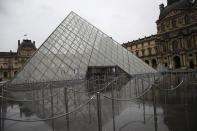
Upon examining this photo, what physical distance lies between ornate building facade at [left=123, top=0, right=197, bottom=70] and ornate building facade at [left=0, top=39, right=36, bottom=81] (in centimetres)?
4609

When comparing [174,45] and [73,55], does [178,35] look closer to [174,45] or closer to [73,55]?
[174,45]

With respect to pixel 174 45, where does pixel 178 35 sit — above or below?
above

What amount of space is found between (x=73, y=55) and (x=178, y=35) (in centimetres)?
3114

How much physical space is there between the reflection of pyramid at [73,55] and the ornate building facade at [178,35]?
17.9 m

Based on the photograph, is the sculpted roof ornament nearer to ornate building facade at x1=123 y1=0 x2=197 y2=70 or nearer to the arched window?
ornate building facade at x1=123 y1=0 x2=197 y2=70

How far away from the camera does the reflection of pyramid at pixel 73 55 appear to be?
13.1 metres

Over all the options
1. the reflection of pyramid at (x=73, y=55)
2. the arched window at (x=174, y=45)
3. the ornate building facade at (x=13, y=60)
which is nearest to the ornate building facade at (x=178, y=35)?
the arched window at (x=174, y=45)

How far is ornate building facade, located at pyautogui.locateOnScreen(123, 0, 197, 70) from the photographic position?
34.5 m

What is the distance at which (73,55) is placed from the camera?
1575 cm

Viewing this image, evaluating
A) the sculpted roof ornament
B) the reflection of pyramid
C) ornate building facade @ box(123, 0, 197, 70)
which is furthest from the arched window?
the reflection of pyramid

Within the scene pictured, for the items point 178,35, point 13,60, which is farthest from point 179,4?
point 13,60

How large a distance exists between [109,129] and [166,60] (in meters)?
41.6

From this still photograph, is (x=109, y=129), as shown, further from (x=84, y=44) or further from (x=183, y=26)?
(x=183, y=26)

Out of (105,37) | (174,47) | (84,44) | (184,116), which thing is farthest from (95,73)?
(174,47)
